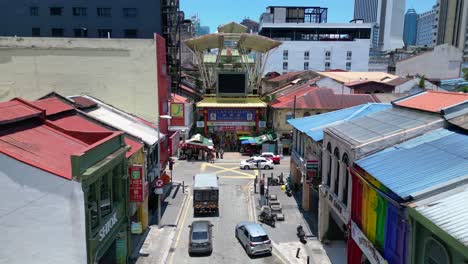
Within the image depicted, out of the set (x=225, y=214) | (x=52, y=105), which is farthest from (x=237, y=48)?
(x=52, y=105)

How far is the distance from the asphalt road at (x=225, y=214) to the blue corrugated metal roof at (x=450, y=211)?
1195 centimetres

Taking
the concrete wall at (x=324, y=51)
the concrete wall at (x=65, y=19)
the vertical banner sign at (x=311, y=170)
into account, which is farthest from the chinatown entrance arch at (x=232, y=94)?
the concrete wall at (x=324, y=51)

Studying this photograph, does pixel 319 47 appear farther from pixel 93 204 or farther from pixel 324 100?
pixel 93 204

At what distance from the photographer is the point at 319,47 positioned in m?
107

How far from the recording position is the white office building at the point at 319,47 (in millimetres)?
106812

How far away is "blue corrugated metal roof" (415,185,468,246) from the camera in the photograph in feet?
34.4

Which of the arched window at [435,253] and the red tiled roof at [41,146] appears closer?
the arched window at [435,253]

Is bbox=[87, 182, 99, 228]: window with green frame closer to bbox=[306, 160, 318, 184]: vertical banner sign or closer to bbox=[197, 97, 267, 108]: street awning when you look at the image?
bbox=[306, 160, 318, 184]: vertical banner sign

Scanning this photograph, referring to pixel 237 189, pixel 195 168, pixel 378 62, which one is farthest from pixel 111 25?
pixel 378 62

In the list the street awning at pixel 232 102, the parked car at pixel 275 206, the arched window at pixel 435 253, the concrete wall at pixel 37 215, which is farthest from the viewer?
the street awning at pixel 232 102

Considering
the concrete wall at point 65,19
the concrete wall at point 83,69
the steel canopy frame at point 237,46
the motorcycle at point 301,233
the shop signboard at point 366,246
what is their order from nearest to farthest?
1. the shop signboard at point 366,246
2. the motorcycle at point 301,233
3. the concrete wall at point 83,69
4. the concrete wall at point 65,19
5. the steel canopy frame at point 237,46

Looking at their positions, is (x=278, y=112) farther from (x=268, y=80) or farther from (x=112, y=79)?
(x=268, y=80)

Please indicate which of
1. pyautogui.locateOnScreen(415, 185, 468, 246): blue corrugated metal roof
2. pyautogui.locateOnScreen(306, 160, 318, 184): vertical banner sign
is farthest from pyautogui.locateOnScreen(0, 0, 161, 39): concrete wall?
pyautogui.locateOnScreen(415, 185, 468, 246): blue corrugated metal roof

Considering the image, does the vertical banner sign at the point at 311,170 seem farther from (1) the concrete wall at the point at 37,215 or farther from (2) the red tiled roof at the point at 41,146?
(1) the concrete wall at the point at 37,215
